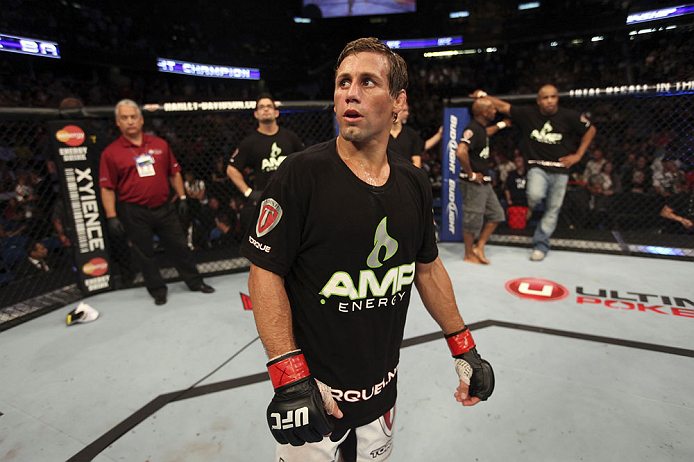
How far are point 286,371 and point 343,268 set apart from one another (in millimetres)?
291

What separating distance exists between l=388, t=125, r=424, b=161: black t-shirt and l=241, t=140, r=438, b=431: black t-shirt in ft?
9.96

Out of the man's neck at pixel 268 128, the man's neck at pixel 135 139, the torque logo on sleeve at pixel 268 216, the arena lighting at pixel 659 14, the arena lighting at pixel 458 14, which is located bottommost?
the torque logo on sleeve at pixel 268 216

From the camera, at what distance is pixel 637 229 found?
566cm

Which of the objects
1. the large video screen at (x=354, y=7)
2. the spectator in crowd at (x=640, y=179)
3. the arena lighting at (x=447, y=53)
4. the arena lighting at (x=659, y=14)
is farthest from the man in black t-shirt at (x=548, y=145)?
the large video screen at (x=354, y=7)

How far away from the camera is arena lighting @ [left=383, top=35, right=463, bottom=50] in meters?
13.4

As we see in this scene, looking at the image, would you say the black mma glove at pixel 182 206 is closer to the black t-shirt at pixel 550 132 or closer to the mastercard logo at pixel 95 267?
the mastercard logo at pixel 95 267

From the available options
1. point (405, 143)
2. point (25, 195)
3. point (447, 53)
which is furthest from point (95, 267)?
point (447, 53)

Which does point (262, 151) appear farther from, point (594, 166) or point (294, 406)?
point (594, 166)

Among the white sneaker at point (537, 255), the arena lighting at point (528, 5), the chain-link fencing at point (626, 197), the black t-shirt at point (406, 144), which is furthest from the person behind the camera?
the arena lighting at point (528, 5)

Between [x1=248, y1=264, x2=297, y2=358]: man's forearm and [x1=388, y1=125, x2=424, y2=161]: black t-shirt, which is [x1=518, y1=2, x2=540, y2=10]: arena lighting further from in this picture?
[x1=248, y1=264, x2=297, y2=358]: man's forearm

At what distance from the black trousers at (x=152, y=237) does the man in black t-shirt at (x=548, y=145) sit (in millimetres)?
3436

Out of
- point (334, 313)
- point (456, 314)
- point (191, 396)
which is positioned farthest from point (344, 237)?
point (191, 396)

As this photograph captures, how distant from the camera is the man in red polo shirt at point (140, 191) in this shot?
11.1 feet

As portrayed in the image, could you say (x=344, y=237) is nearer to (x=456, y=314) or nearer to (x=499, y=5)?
(x=456, y=314)
